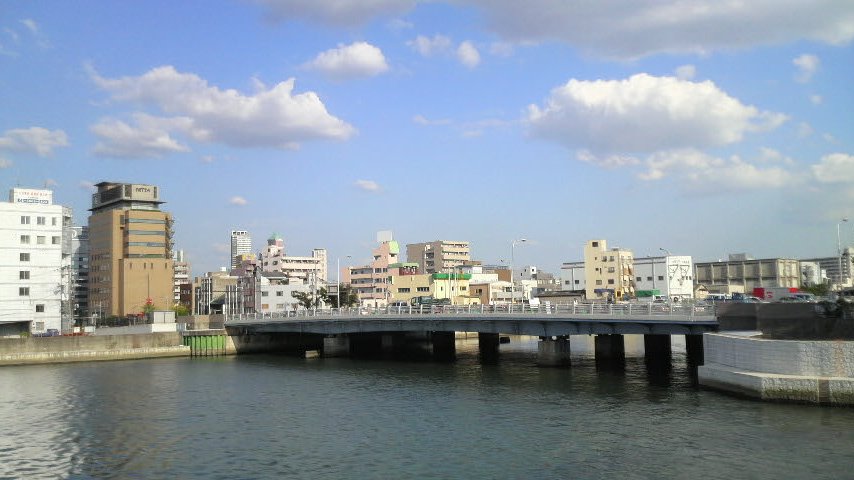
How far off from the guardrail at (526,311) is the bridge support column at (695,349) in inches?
577

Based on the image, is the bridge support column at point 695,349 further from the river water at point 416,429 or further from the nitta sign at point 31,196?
the nitta sign at point 31,196

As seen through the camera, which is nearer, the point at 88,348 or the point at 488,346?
the point at 88,348

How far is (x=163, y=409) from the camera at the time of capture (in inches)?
1930

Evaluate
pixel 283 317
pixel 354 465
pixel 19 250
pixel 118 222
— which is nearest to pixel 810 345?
pixel 354 465

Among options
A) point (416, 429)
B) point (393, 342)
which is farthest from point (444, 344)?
point (416, 429)

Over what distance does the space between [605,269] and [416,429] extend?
138203 millimetres

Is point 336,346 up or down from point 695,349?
up

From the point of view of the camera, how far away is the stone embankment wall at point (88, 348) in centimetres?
8312

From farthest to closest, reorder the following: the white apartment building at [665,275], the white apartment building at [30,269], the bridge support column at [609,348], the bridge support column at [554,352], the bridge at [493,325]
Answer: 1. the white apartment building at [665,275]
2. the white apartment building at [30,269]
3. the bridge support column at [609,348]
4. the bridge support column at [554,352]
5. the bridge at [493,325]

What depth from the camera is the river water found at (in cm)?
3169

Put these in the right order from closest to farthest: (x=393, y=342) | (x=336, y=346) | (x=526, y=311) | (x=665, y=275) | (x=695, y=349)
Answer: (x=526, y=311) → (x=695, y=349) → (x=336, y=346) → (x=393, y=342) → (x=665, y=275)

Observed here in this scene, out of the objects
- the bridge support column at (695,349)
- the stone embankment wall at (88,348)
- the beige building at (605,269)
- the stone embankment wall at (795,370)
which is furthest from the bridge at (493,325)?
the beige building at (605,269)

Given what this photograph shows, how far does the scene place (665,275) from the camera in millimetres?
171750

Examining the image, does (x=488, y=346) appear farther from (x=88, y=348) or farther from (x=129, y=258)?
(x=129, y=258)
